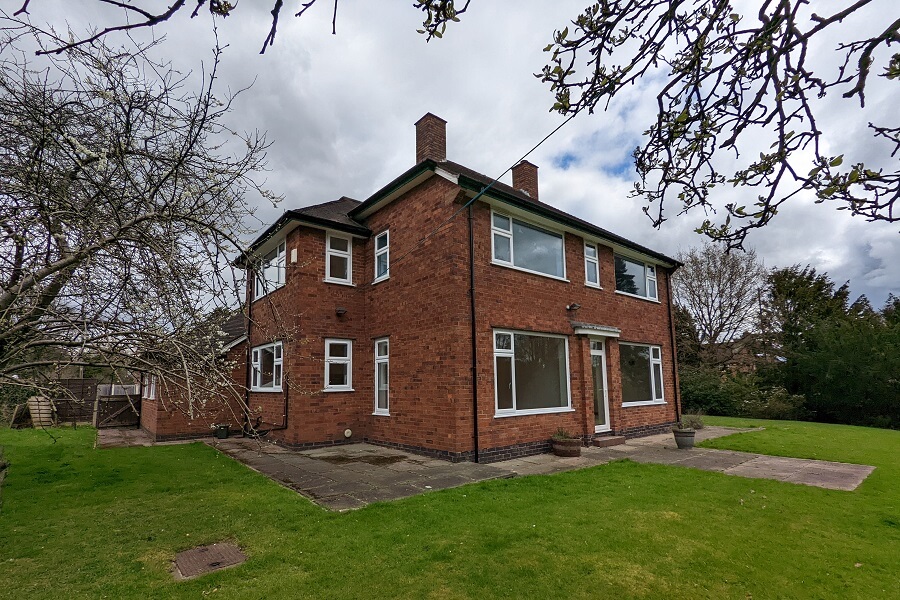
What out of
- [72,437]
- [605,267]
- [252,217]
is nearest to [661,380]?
[605,267]

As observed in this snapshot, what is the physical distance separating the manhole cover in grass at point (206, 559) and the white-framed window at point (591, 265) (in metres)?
10.00

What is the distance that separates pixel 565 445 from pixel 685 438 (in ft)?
10.2

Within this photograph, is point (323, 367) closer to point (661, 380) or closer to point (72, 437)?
point (72, 437)

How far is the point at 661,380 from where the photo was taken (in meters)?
14.5

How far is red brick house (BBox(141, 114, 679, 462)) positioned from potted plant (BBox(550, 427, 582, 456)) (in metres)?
0.30

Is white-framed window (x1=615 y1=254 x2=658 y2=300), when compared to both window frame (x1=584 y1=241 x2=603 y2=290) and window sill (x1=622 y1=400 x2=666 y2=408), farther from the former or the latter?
window sill (x1=622 y1=400 x2=666 y2=408)

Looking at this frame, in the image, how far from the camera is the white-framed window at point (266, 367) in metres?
12.1

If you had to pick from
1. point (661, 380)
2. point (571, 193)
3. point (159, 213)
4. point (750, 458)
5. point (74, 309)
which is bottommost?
point (750, 458)

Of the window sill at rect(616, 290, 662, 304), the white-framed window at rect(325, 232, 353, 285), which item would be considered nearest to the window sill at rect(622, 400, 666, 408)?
the window sill at rect(616, 290, 662, 304)

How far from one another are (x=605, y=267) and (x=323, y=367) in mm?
7972

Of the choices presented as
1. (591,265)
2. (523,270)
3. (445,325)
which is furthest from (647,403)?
(445,325)

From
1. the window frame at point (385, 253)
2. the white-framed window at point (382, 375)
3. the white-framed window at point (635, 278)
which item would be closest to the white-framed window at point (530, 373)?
the white-framed window at point (382, 375)

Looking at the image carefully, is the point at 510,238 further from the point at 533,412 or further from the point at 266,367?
the point at 266,367

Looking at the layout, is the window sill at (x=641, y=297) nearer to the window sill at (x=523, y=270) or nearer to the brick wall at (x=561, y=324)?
the brick wall at (x=561, y=324)
